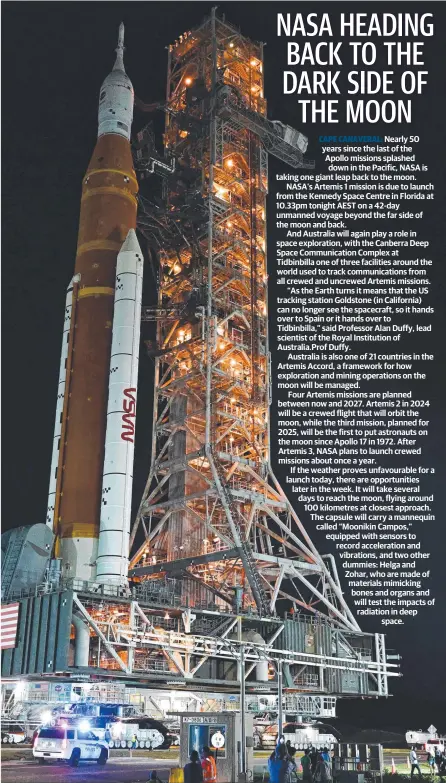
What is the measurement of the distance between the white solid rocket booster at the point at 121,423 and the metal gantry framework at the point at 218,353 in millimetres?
7559

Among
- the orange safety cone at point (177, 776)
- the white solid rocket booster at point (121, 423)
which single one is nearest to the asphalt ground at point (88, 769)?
the orange safety cone at point (177, 776)

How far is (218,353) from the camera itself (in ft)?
160

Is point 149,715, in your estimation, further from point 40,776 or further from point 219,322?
point 219,322

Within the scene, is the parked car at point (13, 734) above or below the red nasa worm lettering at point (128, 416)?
below

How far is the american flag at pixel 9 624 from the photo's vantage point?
32844 mm

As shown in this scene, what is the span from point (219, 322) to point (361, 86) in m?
22.2

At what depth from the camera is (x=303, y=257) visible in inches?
1359

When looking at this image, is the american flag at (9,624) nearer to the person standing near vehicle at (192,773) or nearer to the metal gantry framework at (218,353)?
the metal gantry framework at (218,353)

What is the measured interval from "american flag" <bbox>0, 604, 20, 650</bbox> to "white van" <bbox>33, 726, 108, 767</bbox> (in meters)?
5.27

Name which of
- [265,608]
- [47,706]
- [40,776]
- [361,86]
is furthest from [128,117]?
[40,776]

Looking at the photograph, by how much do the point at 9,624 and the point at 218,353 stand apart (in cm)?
2123

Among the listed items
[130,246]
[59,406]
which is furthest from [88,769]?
[130,246]

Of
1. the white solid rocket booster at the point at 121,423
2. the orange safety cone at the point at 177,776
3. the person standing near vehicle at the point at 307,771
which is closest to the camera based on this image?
the orange safety cone at the point at 177,776

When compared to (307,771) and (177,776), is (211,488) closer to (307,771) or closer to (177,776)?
(307,771)
